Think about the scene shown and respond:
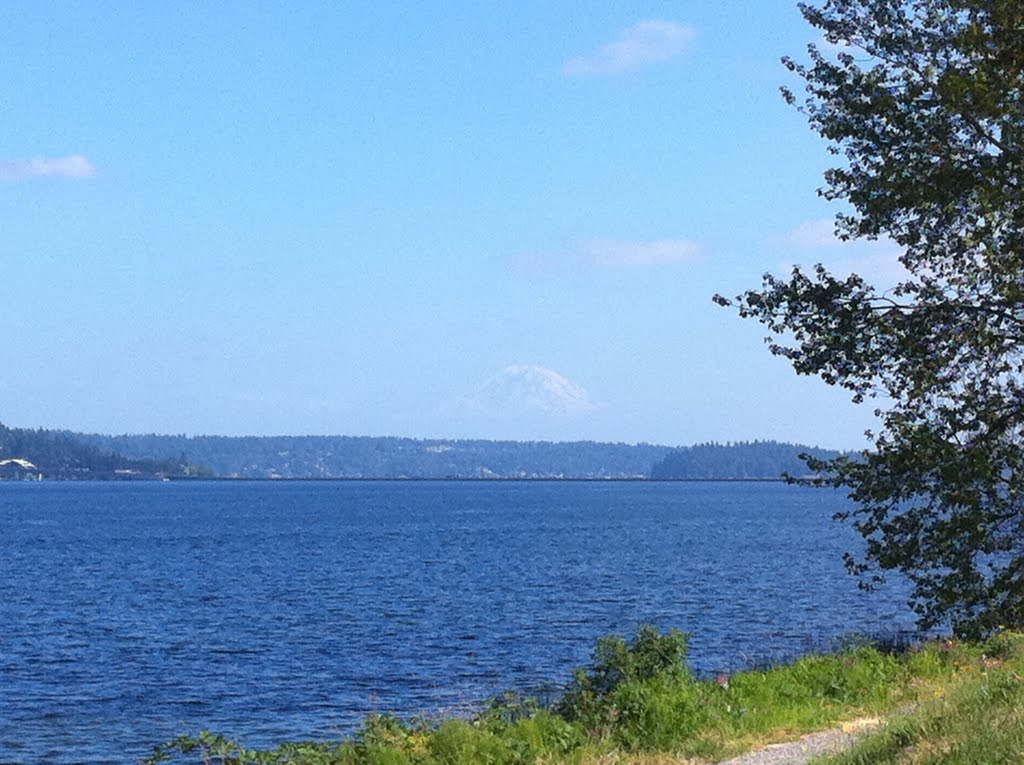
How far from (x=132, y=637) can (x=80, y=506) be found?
161 m

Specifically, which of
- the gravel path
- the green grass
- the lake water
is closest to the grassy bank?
the green grass

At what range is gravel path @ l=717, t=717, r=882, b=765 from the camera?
13062mm

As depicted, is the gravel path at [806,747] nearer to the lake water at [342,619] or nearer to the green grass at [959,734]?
the green grass at [959,734]

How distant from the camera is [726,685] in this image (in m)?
17.8

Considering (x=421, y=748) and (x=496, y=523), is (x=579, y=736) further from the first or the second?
(x=496, y=523)

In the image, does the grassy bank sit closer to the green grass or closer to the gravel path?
the green grass

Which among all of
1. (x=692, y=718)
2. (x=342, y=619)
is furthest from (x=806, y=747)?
(x=342, y=619)

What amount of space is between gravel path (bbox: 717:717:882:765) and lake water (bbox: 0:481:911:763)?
→ 15.6 m

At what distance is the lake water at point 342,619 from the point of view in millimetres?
30938

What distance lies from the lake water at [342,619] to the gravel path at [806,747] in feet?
51.3

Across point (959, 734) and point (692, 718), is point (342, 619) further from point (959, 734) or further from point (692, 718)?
point (959, 734)

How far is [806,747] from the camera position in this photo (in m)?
13.8

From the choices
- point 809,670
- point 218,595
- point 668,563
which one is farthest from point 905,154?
point 668,563

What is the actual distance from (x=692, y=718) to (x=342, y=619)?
36.3m
